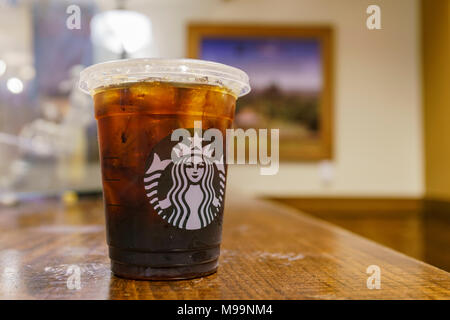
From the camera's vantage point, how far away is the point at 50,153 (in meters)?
2.04

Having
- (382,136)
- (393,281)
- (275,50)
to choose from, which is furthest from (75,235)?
(382,136)

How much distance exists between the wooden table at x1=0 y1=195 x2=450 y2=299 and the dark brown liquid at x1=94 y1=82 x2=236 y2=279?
0.07 ft

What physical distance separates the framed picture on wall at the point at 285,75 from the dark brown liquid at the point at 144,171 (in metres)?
3.29

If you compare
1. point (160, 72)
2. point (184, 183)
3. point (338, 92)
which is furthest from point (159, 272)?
point (338, 92)

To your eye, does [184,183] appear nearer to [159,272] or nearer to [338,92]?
[159,272]

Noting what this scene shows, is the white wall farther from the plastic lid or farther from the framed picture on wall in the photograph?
the plastic lid

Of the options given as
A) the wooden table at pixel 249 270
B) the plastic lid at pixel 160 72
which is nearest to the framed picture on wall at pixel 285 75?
the wooden table at pixel 249 270

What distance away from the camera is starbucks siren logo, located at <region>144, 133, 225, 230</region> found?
1.38 feet

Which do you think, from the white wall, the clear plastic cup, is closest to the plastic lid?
the clear plastic cup

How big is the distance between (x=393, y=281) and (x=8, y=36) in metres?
1.95

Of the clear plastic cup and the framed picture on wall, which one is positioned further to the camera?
the framed picture on wall

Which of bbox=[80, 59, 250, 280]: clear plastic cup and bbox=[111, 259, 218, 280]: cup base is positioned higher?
bbox=[80, 59, 250, 280]: clear plastic cup

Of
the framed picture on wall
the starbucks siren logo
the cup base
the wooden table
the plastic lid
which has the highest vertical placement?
the framed picture on wall
